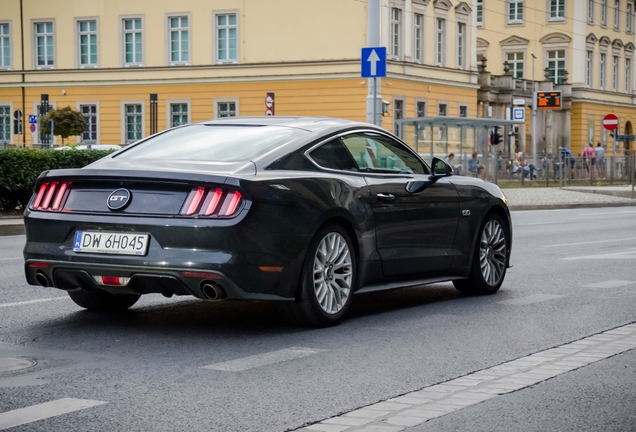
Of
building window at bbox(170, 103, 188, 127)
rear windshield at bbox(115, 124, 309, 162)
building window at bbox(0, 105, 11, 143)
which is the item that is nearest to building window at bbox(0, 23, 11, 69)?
building window at bbox(0, 105, 11, 143)

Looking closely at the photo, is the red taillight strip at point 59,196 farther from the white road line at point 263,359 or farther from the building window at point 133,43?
the building window at point 133,43

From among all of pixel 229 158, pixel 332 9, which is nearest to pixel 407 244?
pixel 229 158

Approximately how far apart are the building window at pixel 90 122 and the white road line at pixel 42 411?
53.3 m

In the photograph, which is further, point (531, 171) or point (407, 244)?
point (531, 171)

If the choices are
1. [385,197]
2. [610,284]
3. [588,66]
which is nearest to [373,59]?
[610,284]

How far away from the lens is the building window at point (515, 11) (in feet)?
254

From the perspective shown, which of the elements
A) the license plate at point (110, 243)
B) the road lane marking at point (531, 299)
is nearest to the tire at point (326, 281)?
the license plate at point (110, 243)

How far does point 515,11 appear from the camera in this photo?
7756cm

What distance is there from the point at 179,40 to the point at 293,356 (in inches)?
1983

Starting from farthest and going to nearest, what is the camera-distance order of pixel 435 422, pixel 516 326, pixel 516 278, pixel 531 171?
pixel 531 171 → pixel 516 278 → pixel 516 326 → pixel 435 422

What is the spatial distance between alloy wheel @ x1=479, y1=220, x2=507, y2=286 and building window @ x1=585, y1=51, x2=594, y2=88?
→ 225 feet

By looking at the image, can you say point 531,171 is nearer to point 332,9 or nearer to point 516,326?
point 332,9

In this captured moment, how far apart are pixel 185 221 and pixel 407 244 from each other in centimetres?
227

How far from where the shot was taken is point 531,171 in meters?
48.0
